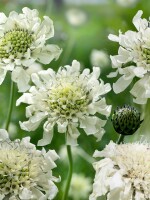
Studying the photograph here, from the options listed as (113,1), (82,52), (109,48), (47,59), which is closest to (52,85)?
(47,59)

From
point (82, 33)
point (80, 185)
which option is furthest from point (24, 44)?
point (82, 33)

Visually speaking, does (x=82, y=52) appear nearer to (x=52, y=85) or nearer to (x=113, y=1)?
(x=113, y=1)

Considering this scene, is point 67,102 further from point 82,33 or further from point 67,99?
point 82,33

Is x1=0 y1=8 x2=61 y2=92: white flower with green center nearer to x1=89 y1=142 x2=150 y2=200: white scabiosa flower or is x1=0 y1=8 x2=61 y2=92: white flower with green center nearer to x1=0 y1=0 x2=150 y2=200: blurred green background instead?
x1=89 y1=142 x2=150 y2=200: white scabiosa flower

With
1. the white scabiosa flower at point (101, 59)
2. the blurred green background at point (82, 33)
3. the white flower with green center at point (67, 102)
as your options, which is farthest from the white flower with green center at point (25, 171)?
the white scabiosa flower at point (101, 59)

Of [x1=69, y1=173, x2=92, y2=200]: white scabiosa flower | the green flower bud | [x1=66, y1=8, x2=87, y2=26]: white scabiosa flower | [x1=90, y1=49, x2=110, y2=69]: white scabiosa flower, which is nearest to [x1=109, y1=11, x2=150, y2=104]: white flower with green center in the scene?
the green flower bud
